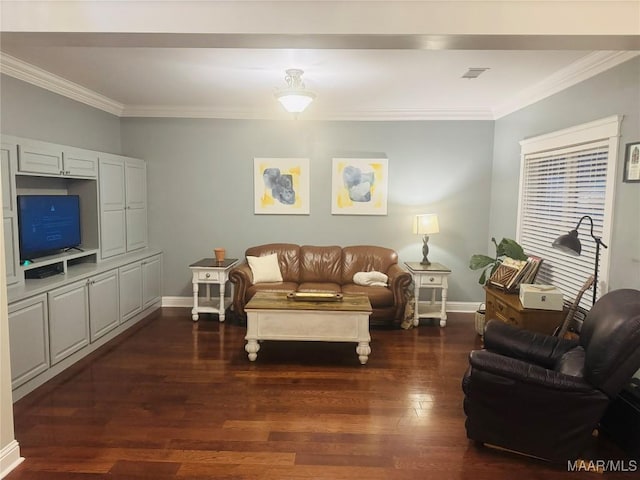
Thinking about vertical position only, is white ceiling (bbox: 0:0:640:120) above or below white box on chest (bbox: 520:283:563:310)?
above

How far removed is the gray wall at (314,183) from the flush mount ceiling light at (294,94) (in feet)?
5.30

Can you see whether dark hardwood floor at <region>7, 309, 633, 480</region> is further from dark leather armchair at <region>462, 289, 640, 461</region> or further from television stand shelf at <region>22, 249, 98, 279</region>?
television stand shelf at <region>22, 249, 98, 279</region>

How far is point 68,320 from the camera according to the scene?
3.59 meters

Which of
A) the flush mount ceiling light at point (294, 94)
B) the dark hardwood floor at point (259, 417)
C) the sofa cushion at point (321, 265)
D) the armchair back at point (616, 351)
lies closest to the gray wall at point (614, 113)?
the armchair back at point (616, 351)

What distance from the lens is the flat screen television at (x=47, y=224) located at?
3521mm

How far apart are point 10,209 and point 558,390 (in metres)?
3.91

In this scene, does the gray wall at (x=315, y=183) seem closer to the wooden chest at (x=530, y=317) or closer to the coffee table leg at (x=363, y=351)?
the wooden chest at (x=530, y=317)

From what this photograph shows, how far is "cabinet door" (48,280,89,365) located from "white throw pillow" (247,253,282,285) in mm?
1807

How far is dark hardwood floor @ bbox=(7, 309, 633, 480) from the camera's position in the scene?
2367 millimetres

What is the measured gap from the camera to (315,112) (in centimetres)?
532

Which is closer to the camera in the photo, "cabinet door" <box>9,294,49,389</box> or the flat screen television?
"cabinet door" <box>9,294,49,389</box>

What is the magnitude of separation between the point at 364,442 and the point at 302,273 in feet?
9.48

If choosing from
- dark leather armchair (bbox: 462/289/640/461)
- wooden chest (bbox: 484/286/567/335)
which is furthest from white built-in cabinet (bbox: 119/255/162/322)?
wooden chest (bbox: 484/286/567/335)

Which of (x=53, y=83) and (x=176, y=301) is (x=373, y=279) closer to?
(x=176, y=301)
